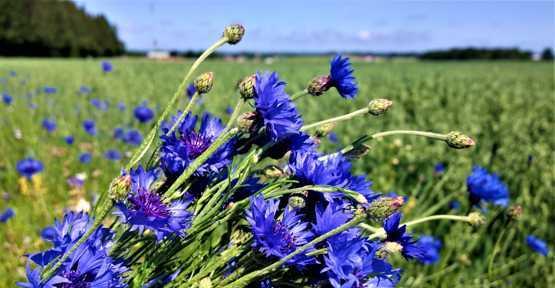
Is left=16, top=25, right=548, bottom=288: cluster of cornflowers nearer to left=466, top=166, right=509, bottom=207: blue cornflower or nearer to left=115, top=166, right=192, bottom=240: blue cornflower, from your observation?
left=115, top=166, right=192, bottom=240: blue cornflower

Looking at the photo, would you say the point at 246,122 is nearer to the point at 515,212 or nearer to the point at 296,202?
the point at 296,202

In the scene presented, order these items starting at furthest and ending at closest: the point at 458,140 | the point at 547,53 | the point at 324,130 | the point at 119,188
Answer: the point at 547,53 → the point at 324,130 → the point at 458,140 → the point at 119,188

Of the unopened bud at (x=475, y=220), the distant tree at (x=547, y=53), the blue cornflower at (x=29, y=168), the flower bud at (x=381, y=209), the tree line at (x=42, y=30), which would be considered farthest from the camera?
the distant tree at (x=547, y=53)

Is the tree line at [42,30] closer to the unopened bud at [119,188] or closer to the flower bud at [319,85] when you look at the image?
the flower bud at [319,85]

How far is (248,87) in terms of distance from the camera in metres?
0.75

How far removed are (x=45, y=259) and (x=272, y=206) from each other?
329 mm

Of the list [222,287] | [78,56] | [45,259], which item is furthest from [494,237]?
[78,56]

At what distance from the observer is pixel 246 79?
0.76 m

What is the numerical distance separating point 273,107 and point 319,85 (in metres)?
0.14

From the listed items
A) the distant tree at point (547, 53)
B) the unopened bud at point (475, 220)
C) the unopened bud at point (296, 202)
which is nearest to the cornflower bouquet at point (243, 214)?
the unopened bud at point (296, 202)

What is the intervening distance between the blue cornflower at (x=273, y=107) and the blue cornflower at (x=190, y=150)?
8 centimetres

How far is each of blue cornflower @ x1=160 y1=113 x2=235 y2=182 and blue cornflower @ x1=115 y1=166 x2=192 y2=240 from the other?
0.04 meters

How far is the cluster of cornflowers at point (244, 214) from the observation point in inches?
26.5

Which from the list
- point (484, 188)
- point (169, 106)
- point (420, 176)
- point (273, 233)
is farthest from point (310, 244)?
point (420, 176)
